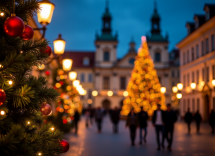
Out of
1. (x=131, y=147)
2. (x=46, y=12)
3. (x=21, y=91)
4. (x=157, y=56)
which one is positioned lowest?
(x=131, y=147)

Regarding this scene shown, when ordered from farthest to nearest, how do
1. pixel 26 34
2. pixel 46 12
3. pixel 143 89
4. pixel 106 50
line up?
pixel 106 50
pixel 143 89
pixel 46 12
pixel 26 34

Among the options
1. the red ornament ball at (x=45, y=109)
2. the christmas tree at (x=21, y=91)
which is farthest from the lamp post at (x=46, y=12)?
the red ornament ball at (x=45, y=109)

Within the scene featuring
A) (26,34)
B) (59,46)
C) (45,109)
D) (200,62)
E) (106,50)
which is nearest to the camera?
(26,34)

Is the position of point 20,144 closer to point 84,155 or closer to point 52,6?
point 52,6

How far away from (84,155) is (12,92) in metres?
7.00

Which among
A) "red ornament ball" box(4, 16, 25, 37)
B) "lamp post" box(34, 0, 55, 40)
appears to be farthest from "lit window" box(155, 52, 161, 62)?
"red ornament ball" box(4, 16, 25, 37)

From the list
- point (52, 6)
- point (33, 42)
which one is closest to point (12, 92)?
point (33, 42)

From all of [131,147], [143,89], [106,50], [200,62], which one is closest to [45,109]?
[131,147]

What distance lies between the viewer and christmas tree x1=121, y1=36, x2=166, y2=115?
39625 mm

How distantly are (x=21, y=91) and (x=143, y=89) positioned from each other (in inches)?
1440

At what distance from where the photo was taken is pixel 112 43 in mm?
69812

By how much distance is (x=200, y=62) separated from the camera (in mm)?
38219

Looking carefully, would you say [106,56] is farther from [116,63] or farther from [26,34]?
[26,34]

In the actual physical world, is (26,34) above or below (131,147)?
above
